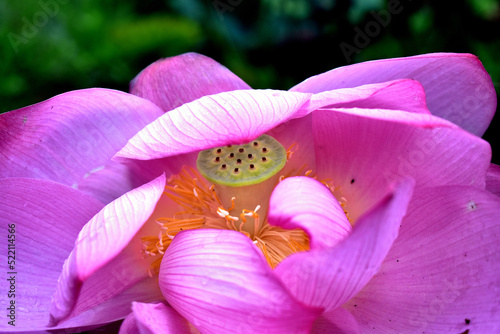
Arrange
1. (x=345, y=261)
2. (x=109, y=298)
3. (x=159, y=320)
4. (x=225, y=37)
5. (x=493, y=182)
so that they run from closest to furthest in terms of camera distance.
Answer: (x=345, y=261) < (x=159, y=320) < (x=109, y=298) < (x=493, y=182) < (x=225, y=37)

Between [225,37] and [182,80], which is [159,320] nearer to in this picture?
[182,80]

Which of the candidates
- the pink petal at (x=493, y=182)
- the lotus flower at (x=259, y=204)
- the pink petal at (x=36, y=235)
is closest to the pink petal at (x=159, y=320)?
the lotus flower at (x=259, y=204)

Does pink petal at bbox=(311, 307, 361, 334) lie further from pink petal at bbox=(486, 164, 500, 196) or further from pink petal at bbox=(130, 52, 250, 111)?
pink petal at bbox=(130, 52, 250, 111)

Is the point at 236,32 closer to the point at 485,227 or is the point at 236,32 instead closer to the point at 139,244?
the point at 139,244

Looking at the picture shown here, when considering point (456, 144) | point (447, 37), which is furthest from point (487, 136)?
point (456, 144)

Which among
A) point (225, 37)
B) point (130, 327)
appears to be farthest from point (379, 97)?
point (225, 37)

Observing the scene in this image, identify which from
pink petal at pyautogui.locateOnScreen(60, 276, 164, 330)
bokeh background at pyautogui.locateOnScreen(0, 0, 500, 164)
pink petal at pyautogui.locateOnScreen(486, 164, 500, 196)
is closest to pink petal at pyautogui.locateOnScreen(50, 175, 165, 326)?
pink petal at pyautogui.locateOnScreen(60, 276, 164, 330)
